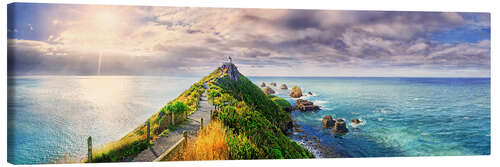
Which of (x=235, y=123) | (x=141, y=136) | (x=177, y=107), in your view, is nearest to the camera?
(x=141, y=136)

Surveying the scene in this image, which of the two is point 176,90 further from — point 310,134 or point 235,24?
point 310,134

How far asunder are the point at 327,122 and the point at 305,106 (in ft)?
1.86

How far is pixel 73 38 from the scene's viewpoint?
357cm

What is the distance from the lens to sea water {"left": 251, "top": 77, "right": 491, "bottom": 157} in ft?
13.6

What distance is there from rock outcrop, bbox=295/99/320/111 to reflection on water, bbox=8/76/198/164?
8.08 ft

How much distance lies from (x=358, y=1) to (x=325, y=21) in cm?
65

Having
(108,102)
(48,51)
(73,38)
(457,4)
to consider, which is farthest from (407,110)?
(48,51)

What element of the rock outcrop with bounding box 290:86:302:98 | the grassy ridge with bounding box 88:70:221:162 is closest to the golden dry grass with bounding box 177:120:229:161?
the grassy ridge with bounding box 88:70:221:162

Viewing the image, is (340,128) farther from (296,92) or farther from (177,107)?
(177,107)

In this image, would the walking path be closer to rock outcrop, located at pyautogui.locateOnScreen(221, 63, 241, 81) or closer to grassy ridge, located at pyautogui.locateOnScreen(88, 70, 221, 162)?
grassy ridge, located at pyautogui.locateOnScreen(88, 70, 221, 162)

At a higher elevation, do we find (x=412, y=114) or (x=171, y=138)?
(x=412, y=114)

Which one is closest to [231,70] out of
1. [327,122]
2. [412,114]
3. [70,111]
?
[327,122]

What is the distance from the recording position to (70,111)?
360 centimetres

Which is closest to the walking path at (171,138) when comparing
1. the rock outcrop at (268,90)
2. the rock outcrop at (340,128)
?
the rock outcrop at (268,90)
